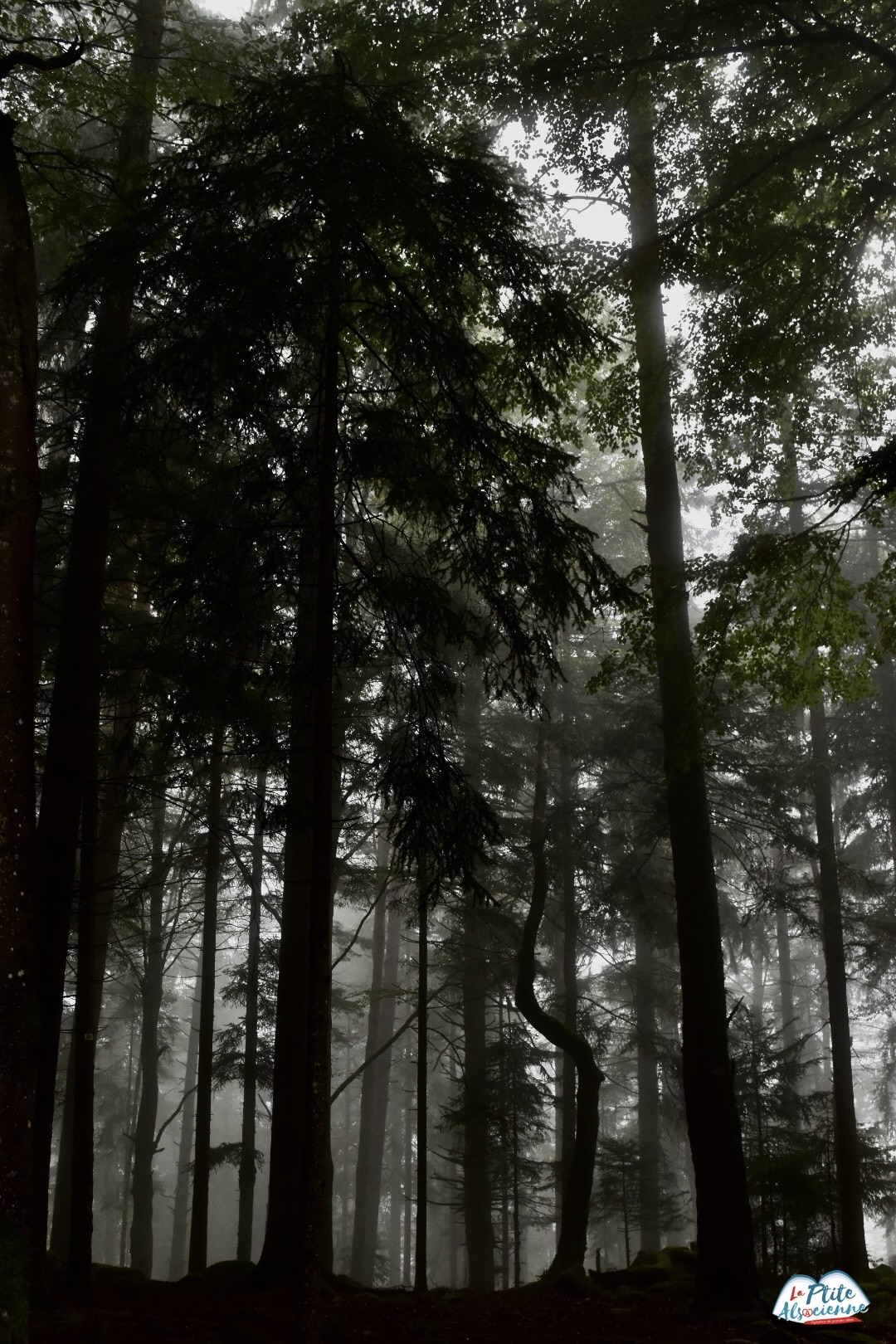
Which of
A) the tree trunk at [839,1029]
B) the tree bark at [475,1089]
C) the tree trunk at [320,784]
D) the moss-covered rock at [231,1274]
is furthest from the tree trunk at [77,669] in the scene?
the tree bark at [475,1089]

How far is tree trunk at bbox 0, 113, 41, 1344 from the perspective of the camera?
3.49 meters

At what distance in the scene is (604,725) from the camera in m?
17.7

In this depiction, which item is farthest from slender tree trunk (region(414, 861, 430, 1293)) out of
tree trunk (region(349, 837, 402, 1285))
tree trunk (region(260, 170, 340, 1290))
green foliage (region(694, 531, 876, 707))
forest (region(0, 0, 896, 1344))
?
tree trunk (region(349, 837, 402, 1285))

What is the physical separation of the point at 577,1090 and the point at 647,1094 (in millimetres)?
9450

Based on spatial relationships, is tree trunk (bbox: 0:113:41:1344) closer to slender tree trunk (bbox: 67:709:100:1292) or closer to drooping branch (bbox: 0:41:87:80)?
drooping branch (bbox: 0:41:87:80)

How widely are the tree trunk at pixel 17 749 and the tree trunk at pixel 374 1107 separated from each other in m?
16.0

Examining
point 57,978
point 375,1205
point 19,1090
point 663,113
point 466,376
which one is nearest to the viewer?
point 19,1090

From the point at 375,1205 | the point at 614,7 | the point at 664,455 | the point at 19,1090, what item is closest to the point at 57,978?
the point at 19,1090

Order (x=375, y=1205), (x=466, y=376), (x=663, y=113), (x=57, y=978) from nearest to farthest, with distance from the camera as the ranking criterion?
1. (x=466, y=376)
2. (x=57, y=978)
3. (x=663, y=113)
4. (x=375, y=1205)

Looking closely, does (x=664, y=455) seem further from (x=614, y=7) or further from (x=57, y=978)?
(x=57, y=978)

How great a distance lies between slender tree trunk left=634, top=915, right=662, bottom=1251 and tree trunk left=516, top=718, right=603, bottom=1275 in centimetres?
486

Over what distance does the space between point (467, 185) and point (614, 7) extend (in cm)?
282

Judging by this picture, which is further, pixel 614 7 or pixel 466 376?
pixel 614 7

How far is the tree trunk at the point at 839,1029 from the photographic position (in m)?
12.2
